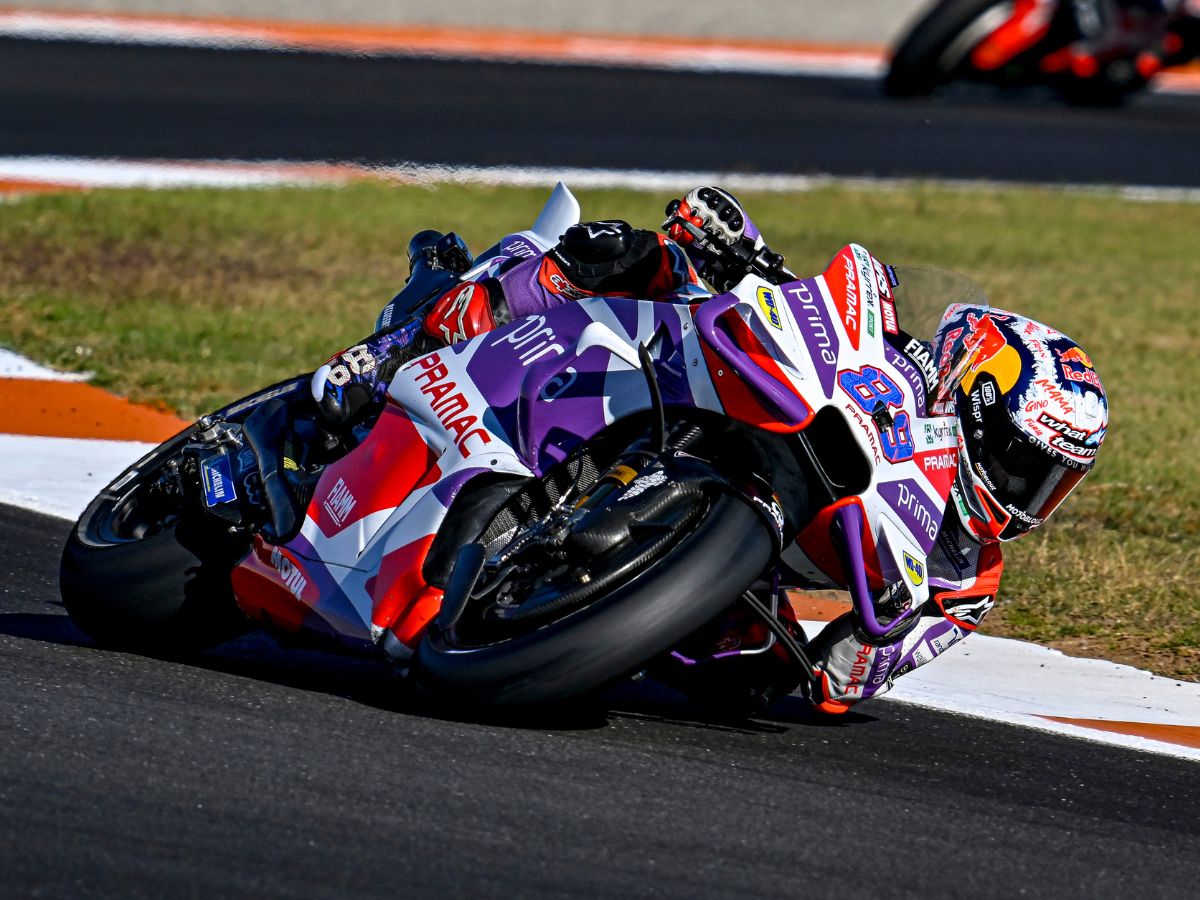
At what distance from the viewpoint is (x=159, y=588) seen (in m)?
4.78

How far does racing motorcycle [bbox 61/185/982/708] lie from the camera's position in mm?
4043

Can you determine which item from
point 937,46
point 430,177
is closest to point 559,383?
point 430,177

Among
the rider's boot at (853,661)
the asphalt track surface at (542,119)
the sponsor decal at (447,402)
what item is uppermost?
the sponsor decal at (447,402)

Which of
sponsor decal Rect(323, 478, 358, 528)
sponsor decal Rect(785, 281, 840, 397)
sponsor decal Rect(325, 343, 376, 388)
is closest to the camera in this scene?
sponsor decal Rect(785, 281, 840, 397)

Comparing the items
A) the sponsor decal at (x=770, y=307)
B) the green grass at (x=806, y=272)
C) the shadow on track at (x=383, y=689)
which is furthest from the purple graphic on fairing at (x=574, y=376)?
the green grass at (x=806, y=272)

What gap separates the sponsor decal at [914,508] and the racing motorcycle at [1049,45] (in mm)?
12386

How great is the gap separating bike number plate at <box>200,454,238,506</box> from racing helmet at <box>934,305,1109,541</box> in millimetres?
1719

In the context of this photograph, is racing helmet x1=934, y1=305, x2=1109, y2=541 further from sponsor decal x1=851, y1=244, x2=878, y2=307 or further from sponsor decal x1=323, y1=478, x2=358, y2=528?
sponsor decal x1=323, y1=478, x2=358, y2=528

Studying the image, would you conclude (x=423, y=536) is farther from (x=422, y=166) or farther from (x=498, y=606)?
(x=422, y=166)

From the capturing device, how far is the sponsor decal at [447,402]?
452cm

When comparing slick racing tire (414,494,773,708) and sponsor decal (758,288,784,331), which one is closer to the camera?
slick racing tire (414,494,773,708)

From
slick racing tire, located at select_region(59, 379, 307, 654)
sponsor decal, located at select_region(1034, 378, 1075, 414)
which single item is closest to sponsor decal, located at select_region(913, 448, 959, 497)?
sponsor decal, located at select_region(1034, 378, 1075, 414)

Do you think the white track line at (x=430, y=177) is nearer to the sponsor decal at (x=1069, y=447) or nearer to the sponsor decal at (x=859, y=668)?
the sponsor decal at (x=859, y=668)

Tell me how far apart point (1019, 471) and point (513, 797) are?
1.43 m
